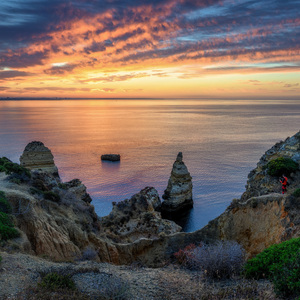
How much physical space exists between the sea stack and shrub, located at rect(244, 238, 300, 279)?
3500 centimetres

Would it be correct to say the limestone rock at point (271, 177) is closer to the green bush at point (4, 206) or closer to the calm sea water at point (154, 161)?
the calm sea water at point (154, 161)

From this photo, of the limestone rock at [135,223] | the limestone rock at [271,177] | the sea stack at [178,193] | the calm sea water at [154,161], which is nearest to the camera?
the limestone rock at [135,223]

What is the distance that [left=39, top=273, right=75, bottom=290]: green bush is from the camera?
10188 mm

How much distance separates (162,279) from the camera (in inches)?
486

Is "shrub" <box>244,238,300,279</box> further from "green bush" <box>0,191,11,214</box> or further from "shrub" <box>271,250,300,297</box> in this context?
"green bush" <box>0,191,11,214</box>

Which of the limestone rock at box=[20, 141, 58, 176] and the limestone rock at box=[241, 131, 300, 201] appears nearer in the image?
the limestone rock at box=[241, 131, 300, 201]

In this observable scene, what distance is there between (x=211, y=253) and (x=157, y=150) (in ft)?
266

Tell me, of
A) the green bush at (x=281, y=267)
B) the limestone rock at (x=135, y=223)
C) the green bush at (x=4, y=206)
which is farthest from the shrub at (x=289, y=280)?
the limestone rock at (x=135, y=223)

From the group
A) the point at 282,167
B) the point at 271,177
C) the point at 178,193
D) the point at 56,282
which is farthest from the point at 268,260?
the point at 178,193

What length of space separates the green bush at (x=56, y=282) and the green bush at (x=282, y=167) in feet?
87.1

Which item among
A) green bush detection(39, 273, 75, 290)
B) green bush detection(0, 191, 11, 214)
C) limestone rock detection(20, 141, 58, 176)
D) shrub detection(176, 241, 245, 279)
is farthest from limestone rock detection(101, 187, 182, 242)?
green bush detection(39, 273, 75, 290)

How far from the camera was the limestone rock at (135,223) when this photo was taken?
96.7 feet

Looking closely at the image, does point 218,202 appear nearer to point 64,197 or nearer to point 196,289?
point 64,197

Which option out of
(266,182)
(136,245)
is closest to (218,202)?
(266,182)
